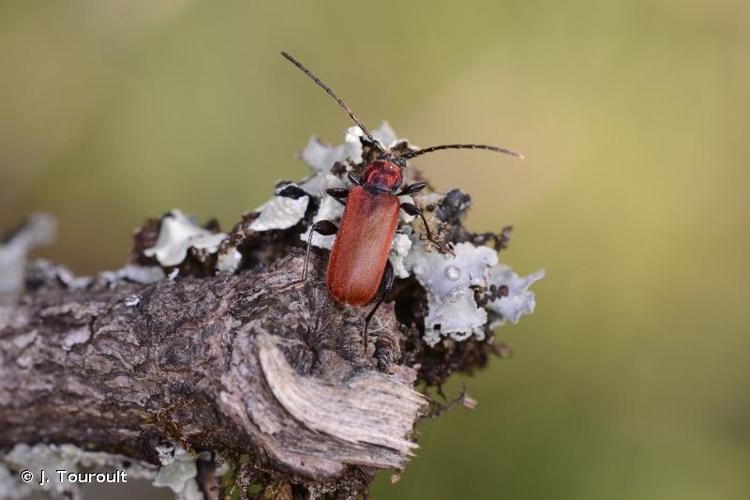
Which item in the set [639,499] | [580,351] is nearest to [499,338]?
[580,351]

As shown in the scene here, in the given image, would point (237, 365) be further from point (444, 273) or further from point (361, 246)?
point (444, 273)

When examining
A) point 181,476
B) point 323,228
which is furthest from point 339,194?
point 181,476

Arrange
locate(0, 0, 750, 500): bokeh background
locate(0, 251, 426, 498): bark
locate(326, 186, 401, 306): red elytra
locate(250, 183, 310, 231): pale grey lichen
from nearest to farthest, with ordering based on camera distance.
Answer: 1. locate(0, 251, 426, 498): bark
2. locate(326, 186, 401, 306): red elytra
3. locate(250, 183, 310, 231): pale grey lichen
4. locate(0, 0, 750, 500): bokeh background

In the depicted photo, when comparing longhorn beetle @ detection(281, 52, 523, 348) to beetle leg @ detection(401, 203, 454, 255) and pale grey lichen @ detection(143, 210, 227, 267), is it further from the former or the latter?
pale grey lichen @ detection(143, 210, 227, 267)

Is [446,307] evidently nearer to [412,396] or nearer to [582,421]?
[412,396]

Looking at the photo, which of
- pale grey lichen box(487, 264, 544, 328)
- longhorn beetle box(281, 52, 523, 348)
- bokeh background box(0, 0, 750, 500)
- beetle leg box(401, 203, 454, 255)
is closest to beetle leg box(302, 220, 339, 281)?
longhorn beetle box(281, 52, 523, 348)

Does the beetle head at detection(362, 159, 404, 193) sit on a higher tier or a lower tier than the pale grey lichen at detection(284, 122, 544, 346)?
higher
